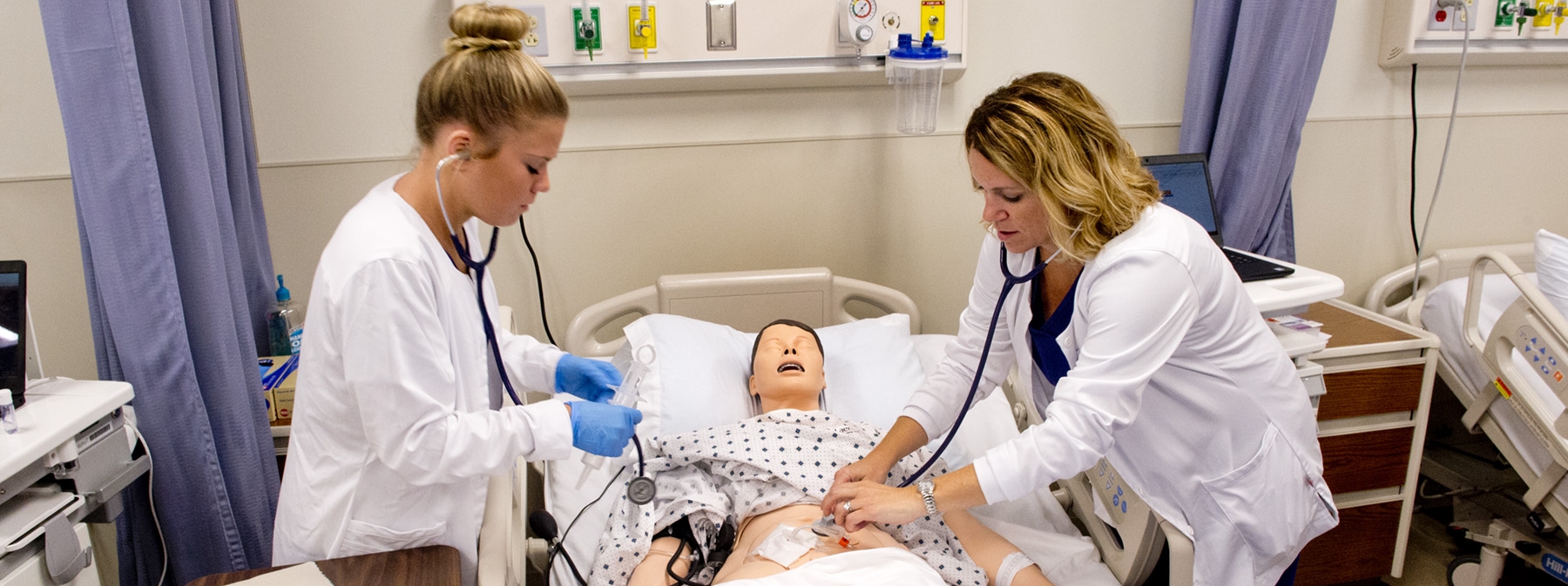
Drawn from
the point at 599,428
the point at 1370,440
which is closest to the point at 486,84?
the point at 599,428

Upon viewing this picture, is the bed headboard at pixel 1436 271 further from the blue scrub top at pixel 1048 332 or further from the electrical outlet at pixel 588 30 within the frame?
the electrical outlet at pixel 588 30

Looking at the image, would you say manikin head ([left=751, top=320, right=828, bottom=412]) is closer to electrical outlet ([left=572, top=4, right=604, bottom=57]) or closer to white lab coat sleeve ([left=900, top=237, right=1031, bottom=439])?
white lab coat sleeve ([left=900, top=237, right=1031, bottom=439])

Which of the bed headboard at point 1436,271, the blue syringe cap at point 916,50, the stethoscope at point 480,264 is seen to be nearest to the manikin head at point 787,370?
the stethoscope at point 480,264

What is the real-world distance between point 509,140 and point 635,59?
1100mm

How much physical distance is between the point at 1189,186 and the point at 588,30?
5.14 feet

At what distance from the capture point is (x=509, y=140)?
1.24m

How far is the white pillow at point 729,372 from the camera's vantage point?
211 centimetres

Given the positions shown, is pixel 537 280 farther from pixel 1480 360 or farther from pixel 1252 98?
pixel 1480 360

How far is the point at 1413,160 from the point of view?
9.12ft

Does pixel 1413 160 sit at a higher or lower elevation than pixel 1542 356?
higher

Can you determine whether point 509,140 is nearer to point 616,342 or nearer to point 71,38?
point 71,38

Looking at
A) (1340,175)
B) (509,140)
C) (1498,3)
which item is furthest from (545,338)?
(1498,3)

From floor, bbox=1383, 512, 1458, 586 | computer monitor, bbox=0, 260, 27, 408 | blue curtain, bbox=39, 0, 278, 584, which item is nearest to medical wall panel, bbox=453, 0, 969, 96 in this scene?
blue curtain, bbox=39, 0, 278, 584

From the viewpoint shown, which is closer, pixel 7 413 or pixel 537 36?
pixel 7 413
